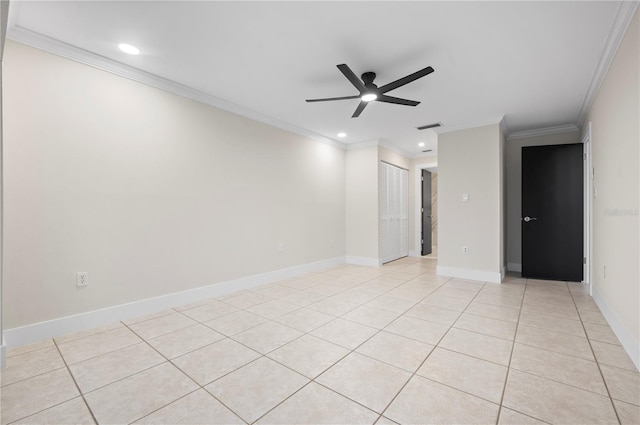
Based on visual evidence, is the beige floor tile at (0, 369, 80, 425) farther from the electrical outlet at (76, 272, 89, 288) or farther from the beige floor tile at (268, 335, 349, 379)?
the beige floor tile at (268, 335, 349, 379)

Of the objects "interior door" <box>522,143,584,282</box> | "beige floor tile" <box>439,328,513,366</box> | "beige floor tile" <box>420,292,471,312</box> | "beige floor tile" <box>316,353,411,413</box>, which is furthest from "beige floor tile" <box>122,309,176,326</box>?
"interior door" <box>522,143,584,282</box>

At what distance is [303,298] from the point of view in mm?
3475

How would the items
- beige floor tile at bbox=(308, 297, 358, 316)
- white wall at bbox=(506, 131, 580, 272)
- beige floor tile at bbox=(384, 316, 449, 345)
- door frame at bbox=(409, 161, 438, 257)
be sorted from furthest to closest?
door frame at bbox=(409, 161, 438, 257), white wall at bbox=(506, 131, 580, 272), beige floor tile at bbox=(308, 297, 358, 316), beige floor tile at bbox=(384, 316, 449, 345)

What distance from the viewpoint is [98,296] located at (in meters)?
2.64

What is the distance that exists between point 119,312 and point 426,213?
21.6ft

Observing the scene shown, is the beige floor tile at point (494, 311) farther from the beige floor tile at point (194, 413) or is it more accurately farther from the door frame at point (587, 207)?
the beige floor tile at point (194, 413)

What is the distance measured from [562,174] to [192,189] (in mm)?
5460

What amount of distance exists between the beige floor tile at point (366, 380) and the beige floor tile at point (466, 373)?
0.68 ft

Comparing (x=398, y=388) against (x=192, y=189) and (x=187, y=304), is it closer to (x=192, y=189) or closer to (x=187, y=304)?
(x=187, y=304)

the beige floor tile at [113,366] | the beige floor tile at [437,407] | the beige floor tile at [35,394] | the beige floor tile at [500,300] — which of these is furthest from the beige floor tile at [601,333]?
the beige floor tile at [35,394]

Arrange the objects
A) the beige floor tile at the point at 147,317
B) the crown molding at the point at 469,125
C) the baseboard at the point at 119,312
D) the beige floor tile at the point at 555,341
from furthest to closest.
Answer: the crown molding at the point at 469,125 < the beige floor tile at the point at 147,317 < the baseboard at the point at 119,312 < the beige floor tile at the point at 555,341

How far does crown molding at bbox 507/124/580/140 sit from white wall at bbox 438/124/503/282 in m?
1.20

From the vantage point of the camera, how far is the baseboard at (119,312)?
227 centimetres

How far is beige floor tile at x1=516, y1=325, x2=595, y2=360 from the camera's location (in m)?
2.14
